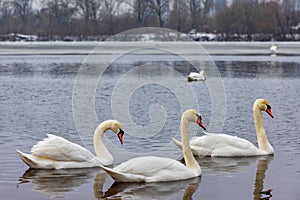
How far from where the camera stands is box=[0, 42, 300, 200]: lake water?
7.66 m

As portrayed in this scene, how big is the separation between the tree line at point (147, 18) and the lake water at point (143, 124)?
3585cm

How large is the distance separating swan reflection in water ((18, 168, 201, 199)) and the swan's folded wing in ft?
0.59

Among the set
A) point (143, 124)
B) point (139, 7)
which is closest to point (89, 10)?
point (139, 7)

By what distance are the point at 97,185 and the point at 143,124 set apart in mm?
4732

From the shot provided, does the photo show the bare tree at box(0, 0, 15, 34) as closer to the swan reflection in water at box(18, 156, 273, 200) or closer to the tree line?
the tree line

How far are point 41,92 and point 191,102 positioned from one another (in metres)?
4.44

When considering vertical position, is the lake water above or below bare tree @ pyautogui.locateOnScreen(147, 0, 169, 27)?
below

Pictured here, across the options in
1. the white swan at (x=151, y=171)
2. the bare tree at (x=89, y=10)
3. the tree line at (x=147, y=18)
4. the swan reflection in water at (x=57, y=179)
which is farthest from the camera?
the bare tree at (x=89, y=10)

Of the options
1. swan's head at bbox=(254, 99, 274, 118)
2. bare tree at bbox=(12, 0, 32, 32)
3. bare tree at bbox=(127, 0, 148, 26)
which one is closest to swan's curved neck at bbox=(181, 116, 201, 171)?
swan's head at bbox=(254, 99, 274, 118)

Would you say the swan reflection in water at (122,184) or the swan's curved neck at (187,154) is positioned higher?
the swan's curved neck at (187,154)

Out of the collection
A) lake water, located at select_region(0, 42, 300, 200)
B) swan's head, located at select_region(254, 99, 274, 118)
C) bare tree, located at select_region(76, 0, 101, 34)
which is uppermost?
bare tree, located at select_region(76, 0, 101, 34)

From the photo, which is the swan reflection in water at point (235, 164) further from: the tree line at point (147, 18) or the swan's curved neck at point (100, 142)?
the tree line at point (147, 18)

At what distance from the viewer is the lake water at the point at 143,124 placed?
766cm

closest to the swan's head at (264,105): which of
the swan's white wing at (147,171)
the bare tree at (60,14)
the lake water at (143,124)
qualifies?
the lake water at (143,124)
